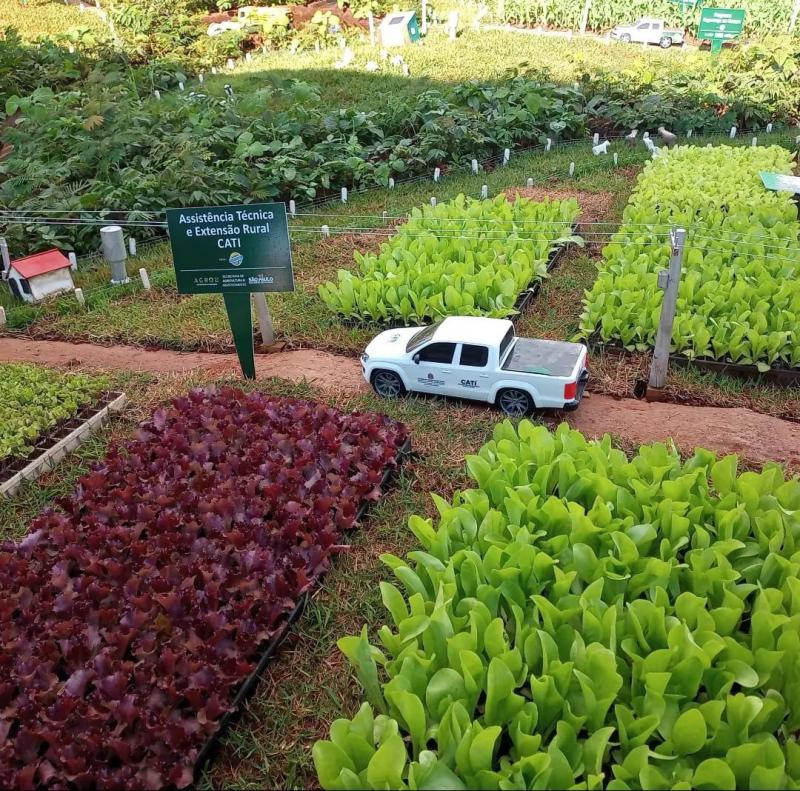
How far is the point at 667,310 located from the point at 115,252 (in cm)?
741

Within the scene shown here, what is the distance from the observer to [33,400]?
22.2 feet

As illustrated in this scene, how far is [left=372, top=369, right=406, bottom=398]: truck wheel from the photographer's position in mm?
7086

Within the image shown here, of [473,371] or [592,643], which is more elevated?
[592,643]

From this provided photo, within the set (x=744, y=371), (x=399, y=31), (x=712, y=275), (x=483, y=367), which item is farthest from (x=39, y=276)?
(x=399, y=31)

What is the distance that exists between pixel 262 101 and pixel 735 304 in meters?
11.4

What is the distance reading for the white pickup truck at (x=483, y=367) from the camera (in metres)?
6.50

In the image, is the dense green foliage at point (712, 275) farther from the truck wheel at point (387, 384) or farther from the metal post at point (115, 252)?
the metal post at point (115, 252)

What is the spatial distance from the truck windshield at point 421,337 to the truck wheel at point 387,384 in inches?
12.2

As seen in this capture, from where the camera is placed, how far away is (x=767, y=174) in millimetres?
11797

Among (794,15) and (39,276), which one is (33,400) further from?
(794,15)

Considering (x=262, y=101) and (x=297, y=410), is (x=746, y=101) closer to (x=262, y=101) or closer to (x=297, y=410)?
(x=262, y=101)

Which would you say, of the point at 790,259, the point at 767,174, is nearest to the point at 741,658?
the point at 790,259

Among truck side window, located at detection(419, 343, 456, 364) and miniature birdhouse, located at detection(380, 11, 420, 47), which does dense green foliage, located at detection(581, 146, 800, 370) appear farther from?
miniature birdhouse, located at detection(380, 11, 420, 47)

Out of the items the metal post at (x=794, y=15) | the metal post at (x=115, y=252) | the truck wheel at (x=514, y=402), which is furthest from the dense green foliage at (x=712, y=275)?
the metal post at (x=794, y=15)
